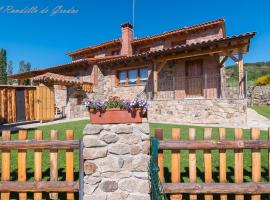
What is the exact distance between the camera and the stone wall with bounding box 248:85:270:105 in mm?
21125

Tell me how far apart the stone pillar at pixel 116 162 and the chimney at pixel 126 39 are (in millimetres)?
15717

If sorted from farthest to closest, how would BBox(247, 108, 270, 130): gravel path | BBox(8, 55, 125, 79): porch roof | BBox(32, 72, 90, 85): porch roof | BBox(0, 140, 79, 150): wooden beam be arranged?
1. BBox(8, 55, 125, 79): porch roof
2. BBox(32, 72, 90, 85): porch roof
3. BBox(247, 108, 270, 130): gravel path
4. BBox(0, 140, 79, 150): wooden beam

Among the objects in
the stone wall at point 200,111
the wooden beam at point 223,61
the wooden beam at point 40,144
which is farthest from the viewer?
the wooden beam at point 223,61

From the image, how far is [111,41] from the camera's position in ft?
62.8

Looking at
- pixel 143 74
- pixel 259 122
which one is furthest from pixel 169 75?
pixel 259 122

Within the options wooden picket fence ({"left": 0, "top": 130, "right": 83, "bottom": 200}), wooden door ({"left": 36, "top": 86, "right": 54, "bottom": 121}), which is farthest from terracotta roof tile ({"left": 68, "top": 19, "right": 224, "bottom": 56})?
wooden picket fence ({"left": 0, "top": 130, "right": 83, "bottom": 200})

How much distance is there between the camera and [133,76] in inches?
647

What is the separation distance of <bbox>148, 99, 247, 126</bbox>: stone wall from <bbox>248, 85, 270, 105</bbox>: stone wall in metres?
13.4

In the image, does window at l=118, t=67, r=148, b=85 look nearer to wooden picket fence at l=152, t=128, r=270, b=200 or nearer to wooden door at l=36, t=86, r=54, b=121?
wooden door at l=36, t=86, r=54, b=121

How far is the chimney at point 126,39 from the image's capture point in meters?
18.1

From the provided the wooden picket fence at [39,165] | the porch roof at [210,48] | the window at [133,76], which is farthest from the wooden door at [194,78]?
the wooden picket fence at [39,165]

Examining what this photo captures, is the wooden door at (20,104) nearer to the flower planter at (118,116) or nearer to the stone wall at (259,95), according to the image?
the flower planter at (118,116)

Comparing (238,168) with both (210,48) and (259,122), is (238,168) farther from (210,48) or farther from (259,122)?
(210,48)

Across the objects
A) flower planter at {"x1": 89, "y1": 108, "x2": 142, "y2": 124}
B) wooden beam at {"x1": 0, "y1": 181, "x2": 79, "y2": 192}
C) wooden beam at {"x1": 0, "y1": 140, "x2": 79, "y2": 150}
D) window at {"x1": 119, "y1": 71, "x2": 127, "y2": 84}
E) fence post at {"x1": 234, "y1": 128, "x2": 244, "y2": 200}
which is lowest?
wooden beam at {"x1": 0, "y1": 181, "x2": 79, "y2": 192}
